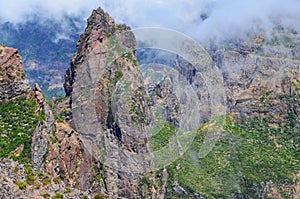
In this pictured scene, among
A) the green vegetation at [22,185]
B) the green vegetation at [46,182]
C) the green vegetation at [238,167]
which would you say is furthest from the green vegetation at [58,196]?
the green vegetation at [238,167]

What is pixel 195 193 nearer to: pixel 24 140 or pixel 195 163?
pixel 195 163

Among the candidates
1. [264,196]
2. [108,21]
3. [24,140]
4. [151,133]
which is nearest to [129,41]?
[108,21]

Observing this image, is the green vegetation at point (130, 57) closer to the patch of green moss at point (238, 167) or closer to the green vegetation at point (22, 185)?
the patch of green moss at point (238, 167)

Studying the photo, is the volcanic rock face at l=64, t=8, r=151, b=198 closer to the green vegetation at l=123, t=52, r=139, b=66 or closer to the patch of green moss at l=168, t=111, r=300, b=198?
the green vegetation at l=123, t=52, r=139, b=66

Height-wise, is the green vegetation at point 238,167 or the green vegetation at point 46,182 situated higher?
the green vegetation at point 238,167

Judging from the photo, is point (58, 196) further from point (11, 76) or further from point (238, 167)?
point (238, 167)

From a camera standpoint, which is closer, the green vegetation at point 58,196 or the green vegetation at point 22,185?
the green vegetation at point 22,185
